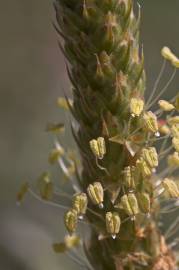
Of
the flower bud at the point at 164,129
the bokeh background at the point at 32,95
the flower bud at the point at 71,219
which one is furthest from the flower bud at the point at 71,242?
the bokeh background at the point at 32,95

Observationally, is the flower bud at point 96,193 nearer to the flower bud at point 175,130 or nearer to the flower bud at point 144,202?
the flower bud at point 144,202

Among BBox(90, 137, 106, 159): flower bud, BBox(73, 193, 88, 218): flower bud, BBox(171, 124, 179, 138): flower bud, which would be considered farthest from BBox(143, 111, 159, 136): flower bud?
BBox(73, 193, 88, 218): flower bud

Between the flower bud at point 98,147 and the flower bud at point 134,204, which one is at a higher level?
the flower bud at point 98,147

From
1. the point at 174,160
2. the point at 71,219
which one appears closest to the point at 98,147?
the point at 71,219

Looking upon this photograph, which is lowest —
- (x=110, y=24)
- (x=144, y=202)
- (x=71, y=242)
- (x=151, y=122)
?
(x=71, y=242)

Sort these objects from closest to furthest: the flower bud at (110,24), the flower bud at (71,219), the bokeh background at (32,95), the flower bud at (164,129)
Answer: the flower bud at (110,24) → the flower bud at (71,219) → the flower bud at (164,129) → the bokeh background at (32,95)

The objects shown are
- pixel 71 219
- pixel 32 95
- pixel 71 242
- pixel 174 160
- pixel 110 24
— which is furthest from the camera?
pixel 32 95

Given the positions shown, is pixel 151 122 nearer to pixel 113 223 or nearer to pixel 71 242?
pixel 113 223
